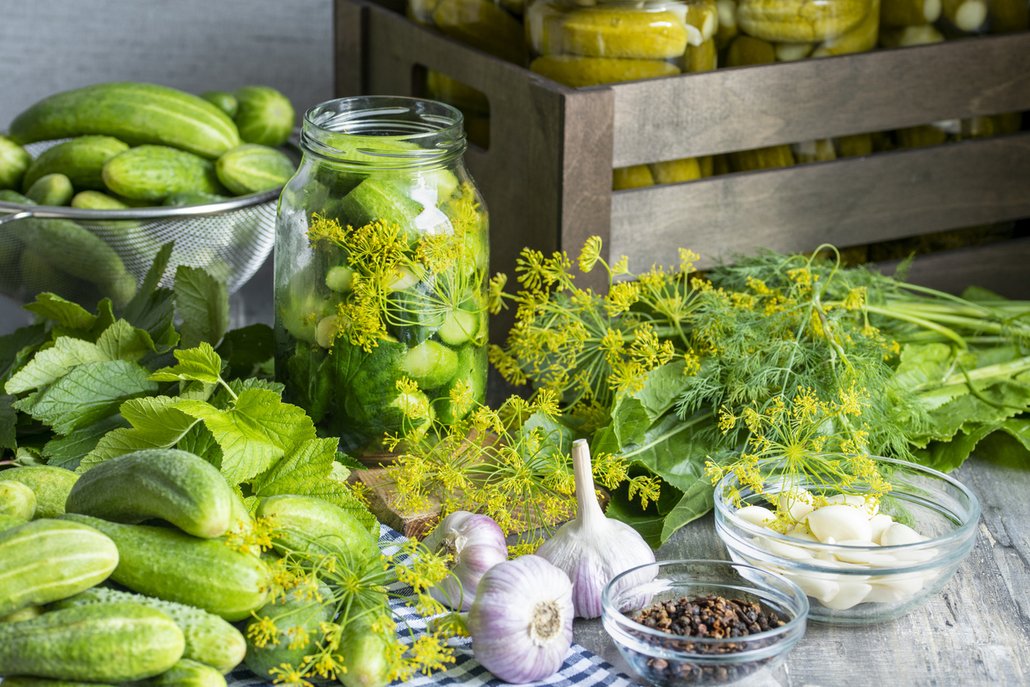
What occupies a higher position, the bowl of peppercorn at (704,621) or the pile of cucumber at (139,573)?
the pile of cucumber at (139,573)

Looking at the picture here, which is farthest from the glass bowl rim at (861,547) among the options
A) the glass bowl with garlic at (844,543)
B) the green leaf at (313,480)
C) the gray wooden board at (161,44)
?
the gray wooden board at (161,44)

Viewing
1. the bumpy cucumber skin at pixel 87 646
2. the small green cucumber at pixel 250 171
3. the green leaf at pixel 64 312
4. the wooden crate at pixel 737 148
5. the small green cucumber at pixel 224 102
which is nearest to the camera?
the bumpy cucumber skin at pixel 87 646

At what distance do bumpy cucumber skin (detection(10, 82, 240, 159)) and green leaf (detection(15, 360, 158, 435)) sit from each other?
42cm

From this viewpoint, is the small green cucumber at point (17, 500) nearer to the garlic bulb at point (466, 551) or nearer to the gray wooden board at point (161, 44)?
the garlic bulb at point (466, 551)

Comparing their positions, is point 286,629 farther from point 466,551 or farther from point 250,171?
point 250,171

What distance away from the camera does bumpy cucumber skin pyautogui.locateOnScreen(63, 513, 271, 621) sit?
789 mm

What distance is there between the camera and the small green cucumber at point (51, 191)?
1.35 meters

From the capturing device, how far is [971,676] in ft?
2.89

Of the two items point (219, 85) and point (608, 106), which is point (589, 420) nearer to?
point (608, 106)

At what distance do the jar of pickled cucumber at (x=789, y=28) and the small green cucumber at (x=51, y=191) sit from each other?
2.40 ft

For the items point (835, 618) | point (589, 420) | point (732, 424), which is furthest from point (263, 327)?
point (835, 618)

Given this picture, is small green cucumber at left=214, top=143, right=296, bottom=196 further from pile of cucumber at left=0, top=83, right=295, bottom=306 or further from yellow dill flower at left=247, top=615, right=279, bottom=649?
yellow dill flower at left=247, top=615, right=279, bottom=649

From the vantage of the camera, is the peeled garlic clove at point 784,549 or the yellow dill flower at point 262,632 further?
the peeled garlic clove at point 784,549

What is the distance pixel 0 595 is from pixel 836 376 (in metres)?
0.72
